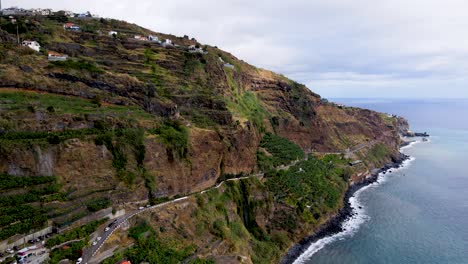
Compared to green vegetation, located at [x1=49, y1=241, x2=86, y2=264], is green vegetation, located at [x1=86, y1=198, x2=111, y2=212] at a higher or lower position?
higher

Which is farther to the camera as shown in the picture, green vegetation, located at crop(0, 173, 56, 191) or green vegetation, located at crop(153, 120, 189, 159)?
green vegetation, located at crop(153, 120, 189, 159)

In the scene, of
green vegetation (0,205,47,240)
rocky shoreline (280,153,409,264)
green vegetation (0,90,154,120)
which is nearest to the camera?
green vegetation (0,205,47,240)

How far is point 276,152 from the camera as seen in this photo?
8606cm

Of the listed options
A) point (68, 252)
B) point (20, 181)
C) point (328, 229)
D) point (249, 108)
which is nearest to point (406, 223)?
point (328, 229)

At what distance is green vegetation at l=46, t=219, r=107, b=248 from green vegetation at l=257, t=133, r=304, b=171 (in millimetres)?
40063

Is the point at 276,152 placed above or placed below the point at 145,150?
below

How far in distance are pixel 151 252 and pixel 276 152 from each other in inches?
1879

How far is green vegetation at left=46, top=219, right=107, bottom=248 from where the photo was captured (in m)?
38.2

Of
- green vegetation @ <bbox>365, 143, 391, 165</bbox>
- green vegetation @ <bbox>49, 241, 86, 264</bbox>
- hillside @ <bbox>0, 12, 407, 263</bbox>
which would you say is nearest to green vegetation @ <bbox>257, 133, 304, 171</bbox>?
hillside @ <bbox>0, 12, 407, 263</bbox>

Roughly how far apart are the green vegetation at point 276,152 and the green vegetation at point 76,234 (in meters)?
40.1

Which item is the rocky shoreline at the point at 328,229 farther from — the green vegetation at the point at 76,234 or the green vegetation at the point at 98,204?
the green vegetation at the point at 76,234

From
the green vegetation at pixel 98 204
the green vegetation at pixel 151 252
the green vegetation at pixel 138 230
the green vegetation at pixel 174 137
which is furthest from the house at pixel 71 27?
the green vegetation at pixel 151 252

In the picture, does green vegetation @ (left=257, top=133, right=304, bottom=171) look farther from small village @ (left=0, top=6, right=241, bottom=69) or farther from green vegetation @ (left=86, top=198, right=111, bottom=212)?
green vegetation @ (left=86, top=198, right=111, bottom=212)

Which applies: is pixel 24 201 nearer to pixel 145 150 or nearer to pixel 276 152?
pixel 145 150
